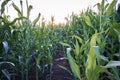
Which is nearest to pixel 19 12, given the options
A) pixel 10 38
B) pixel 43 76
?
pixel 10 38

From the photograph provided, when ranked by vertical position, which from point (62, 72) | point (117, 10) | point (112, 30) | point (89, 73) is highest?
point (117, 10)

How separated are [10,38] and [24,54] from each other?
0.78 ft

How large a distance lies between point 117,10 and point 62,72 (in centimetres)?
103

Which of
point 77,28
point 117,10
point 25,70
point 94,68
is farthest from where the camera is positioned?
point 77,28

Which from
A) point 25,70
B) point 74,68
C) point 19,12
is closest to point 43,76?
point 25,70

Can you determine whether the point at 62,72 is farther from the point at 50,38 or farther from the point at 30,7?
the point at 50,38

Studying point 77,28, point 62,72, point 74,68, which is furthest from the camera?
point 77,28

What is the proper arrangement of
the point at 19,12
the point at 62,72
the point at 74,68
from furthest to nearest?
1. the point at 62,72
2. the point at 19,12
3. the point at 74,68

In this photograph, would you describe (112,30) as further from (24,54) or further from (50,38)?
(50,38)

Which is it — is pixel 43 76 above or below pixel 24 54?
below

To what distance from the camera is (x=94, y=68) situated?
1097mm

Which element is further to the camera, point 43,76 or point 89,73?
point 43,76

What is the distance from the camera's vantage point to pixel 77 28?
11.6ft

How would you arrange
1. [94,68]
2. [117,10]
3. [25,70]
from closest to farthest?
[94,68] → [25,70] → [117,10]
